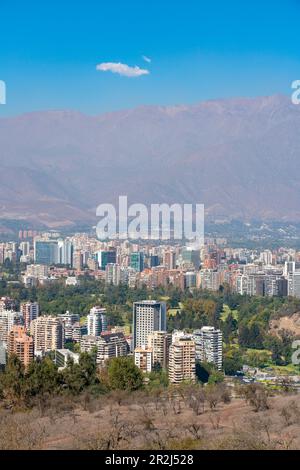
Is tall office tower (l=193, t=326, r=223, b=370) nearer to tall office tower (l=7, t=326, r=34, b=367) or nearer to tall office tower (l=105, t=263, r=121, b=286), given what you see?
tall office tower (l=7, t=326, r=34, b=367)

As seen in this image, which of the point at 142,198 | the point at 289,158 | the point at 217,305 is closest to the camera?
the point at 217,305

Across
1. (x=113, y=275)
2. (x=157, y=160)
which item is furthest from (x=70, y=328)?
(x=157, y=160)

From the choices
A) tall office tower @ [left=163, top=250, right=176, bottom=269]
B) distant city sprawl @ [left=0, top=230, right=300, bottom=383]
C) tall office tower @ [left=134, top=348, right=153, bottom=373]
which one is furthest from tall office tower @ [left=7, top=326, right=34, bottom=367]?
tall office tower @ [left=163, top=250, right=176, bottom=269]

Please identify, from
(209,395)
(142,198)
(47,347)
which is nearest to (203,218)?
(142,198)

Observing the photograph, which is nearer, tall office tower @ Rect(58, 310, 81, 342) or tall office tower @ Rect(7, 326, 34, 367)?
tall office tower @ Rect(7, 326, 34, 367)

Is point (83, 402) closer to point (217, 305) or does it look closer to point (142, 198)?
point (217, 305)
